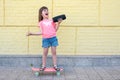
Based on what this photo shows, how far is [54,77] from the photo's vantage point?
27.5 ft

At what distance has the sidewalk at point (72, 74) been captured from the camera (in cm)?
827

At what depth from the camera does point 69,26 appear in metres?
9.43

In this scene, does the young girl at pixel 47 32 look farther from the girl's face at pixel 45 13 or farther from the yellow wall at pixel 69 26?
the yellow wall at pixel 69 26

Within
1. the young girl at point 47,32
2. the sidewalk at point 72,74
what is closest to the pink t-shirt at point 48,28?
the young girl at point 47,32

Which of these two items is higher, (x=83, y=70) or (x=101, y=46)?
(x=101, y=46)

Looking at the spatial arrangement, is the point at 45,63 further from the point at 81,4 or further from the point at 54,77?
the point at 81,4

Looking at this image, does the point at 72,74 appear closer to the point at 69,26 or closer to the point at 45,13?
the point at 69,26

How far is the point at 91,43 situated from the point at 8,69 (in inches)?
93.9

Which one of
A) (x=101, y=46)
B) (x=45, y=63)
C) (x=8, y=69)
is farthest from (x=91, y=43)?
(x=8, y=69)

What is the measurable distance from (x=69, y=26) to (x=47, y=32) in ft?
3.41

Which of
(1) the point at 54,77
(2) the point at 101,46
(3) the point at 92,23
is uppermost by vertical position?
(3) the point at 92,23

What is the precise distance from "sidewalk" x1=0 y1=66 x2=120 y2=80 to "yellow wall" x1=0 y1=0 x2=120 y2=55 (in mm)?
545

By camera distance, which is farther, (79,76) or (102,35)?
(102,35)

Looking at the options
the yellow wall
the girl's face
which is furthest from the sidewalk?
the girl's face
